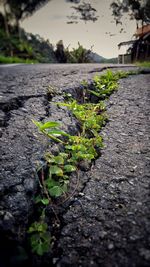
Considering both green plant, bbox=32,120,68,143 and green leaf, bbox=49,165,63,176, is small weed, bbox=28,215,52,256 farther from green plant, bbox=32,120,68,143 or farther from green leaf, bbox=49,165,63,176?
green plant, bbox=32,120,68,143

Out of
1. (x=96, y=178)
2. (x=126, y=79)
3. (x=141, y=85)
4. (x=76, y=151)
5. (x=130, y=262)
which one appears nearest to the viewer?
(x=130, y=262)

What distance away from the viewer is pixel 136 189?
1189 millimetres

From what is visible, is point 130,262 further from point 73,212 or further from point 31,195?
point 31,195

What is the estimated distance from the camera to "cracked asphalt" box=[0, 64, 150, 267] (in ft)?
3.03

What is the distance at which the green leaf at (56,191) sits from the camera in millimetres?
1202

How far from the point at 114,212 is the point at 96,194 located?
152 mm

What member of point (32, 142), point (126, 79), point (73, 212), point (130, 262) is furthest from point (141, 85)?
point (130, 262)

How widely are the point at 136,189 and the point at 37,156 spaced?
0.55 metres

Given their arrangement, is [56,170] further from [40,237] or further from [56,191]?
[40,237]

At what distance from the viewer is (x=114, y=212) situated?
108 cm

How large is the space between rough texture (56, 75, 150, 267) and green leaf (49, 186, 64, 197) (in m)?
0.09

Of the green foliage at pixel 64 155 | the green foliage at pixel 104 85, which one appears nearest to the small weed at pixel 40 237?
the green foliage at pixel 64 155

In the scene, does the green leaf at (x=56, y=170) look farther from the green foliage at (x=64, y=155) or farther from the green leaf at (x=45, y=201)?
the green leaf at (x=45, y=201)

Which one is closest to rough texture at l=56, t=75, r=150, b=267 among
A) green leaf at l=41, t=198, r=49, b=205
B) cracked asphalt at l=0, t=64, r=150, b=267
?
cracked asphalt at l=0, t=64, r=150, b=267
